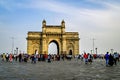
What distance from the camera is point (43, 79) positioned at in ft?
46.8

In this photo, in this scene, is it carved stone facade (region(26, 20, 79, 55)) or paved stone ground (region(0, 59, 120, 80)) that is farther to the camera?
carved stone facade (region(26, 20, 79, 55))

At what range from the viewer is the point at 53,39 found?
304 ft

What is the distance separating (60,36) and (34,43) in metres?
9.00

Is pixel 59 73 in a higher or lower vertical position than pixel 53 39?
lower

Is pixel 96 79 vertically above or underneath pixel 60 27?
underneath

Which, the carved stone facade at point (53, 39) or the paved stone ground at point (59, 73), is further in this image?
the carved stone facade at point (53, 39)

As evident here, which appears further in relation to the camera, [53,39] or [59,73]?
[53,39]

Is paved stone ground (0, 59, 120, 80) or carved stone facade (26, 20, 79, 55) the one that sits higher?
carved stone facade (26, 20, 79, 55)

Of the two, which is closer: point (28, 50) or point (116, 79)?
point (116, 79)

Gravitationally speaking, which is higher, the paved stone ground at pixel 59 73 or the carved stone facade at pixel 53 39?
the carved stone facade at pixel 53 39

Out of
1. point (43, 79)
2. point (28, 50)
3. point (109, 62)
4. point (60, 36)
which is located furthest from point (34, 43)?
point (43, 79)

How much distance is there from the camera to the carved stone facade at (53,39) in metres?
91.3

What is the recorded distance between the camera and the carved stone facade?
91.3m

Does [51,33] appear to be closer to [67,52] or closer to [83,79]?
[67,52]
